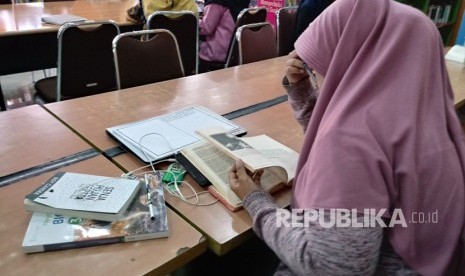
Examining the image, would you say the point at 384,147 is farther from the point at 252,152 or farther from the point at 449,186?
the point at 252,152

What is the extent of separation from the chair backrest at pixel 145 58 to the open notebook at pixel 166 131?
564 millimetres

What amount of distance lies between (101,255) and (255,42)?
194cm

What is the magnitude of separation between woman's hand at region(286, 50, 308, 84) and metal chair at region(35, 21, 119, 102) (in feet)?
4.51

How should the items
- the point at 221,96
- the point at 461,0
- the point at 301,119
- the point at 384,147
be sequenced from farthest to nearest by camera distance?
the point at 461,0
the point at 221,96
the point at 301,119
the point at 384,147

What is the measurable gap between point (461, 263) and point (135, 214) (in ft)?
2.32

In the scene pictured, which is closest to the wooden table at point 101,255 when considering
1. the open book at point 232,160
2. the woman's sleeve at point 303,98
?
the open book at point 232,160

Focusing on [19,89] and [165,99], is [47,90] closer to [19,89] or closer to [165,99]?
[165,99]

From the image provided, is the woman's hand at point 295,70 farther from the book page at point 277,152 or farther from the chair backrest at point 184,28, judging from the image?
the chair backrest at point 184,28

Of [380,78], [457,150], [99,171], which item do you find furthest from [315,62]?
[99,171]

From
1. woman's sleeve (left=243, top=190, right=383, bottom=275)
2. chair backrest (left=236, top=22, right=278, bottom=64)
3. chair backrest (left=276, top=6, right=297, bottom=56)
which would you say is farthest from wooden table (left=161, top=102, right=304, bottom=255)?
chair backrest (left=276, top=6, right=297, bottom=56)

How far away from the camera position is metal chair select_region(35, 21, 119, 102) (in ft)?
6.87

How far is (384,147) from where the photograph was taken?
698 millimetres

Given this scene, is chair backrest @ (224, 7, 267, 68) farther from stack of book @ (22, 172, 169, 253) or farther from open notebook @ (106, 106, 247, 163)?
stack of book @ (22, 172, 169, 253)

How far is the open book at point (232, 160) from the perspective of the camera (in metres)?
0.99
